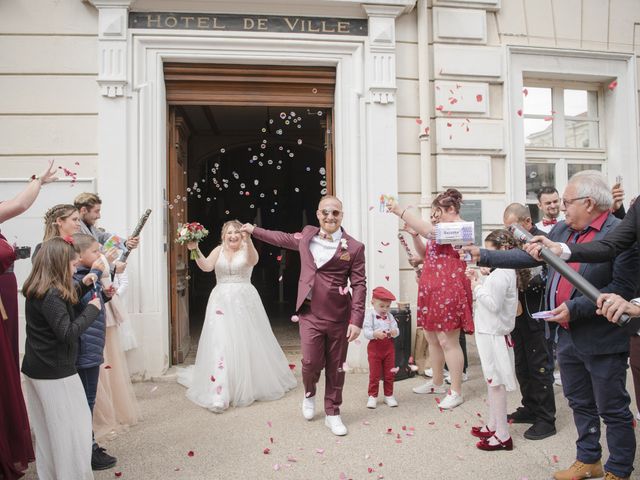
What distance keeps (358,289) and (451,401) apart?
1455 mm

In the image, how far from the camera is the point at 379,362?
185 inches

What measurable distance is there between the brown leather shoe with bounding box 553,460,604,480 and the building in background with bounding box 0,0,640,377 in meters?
3.02

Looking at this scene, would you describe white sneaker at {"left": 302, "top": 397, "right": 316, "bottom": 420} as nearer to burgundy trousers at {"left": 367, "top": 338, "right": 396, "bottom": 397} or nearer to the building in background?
burgundy trousers at {"left": 367, "top": 338, "right": 396, "bottom": 397}

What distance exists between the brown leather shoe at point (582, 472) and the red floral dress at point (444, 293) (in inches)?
63.0

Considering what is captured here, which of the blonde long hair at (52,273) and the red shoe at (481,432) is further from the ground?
the blonde long hair at (52,273)

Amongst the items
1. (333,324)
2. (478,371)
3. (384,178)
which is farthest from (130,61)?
(478,371)

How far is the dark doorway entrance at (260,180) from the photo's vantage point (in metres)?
10.3

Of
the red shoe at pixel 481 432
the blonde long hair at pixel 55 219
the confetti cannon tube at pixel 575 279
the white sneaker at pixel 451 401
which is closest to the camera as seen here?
the confetti cannon tube at pixel 575 279

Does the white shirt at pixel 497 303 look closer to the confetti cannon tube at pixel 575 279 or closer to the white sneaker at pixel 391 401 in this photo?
the confetti cannon tube at pixel 575 279

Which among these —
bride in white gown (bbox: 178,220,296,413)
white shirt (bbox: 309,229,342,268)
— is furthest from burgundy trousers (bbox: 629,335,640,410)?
bride in white gown (bbox: 178,220,296,413)

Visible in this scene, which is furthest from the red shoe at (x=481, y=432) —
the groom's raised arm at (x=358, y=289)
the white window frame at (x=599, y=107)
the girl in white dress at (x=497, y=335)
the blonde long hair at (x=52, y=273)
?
the white window frame at (x=599, y=107)

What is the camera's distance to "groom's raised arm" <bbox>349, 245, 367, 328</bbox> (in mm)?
4113

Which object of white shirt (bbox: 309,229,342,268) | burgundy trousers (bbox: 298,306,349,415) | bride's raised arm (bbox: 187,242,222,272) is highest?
white shirt (bbox: 309,229,342,268)

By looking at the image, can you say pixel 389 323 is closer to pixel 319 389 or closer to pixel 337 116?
pixel 319 389
